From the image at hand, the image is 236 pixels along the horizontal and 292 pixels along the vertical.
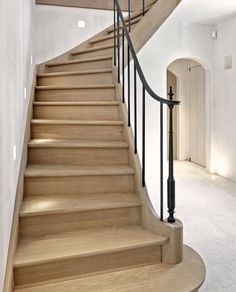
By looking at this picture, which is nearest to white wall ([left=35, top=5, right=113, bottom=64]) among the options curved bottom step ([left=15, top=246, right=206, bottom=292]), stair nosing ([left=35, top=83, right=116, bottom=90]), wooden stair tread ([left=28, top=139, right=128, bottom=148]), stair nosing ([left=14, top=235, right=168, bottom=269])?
stair nosing ([left=35, top=83, right=116, bottom=90])

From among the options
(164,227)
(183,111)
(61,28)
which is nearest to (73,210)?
(164,227)

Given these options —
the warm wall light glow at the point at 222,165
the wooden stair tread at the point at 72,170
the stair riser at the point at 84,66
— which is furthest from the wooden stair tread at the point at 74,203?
the warm wall light glow at the point at 222,165

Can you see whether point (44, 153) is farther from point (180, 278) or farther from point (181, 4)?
point (181, 4)

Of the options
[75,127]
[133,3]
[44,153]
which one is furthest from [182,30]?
[44,153]

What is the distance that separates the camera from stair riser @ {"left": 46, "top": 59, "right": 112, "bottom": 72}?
3791 mm

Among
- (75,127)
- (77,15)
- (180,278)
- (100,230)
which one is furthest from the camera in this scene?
(77,15)

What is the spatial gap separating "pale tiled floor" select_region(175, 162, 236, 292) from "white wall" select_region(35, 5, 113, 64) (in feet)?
8.74

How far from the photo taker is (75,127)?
2965 mm

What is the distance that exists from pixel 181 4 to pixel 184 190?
2555 millimetres

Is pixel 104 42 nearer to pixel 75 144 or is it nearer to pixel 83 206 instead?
pixel 75 144

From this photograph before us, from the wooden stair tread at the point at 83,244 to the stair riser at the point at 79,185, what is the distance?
1.18 ft

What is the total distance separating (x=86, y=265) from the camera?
1.91 m

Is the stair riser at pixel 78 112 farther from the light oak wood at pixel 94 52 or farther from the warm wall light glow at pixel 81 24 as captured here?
the warm wall light glow at pixel 81 24

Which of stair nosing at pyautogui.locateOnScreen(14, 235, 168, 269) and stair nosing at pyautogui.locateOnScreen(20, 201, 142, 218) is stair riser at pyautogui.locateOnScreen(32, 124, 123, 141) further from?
stair nosing at pyautogui.locateOnScreen(14, 235, 168, 269)
